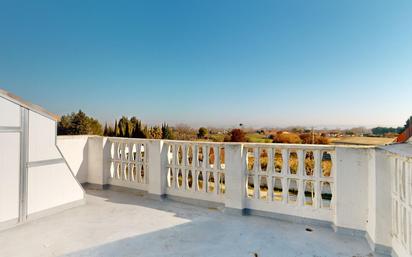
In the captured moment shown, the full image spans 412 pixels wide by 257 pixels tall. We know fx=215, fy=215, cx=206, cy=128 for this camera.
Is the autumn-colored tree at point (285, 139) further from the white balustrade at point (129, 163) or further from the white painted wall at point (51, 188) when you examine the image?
the white painted wall at point (51, 188)

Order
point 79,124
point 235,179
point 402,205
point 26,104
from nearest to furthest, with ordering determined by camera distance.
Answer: point 402,205
point 26,104
point 235,179
point 79,124

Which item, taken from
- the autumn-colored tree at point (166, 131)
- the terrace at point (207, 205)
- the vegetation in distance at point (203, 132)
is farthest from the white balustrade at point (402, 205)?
the autumn-colored tree at point (166, 131)

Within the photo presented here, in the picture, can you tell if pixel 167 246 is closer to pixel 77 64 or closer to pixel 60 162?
pixel 60 162

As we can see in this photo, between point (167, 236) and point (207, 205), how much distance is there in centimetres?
137

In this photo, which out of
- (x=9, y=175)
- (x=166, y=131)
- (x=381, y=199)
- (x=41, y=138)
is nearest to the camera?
(x=381, y=199)

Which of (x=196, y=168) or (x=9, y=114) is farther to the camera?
(x=196, y=168)

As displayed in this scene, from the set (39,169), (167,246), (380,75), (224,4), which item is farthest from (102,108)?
(380,75)

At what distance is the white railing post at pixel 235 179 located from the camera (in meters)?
3.82

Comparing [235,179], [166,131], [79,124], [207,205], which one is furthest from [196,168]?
[79,124]

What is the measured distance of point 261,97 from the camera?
49.6ft

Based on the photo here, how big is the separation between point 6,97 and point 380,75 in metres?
12.1

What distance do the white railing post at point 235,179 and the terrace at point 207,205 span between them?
0.02 m

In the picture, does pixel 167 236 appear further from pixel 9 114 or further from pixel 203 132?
pixel 203 132

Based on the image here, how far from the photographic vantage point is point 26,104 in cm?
348
